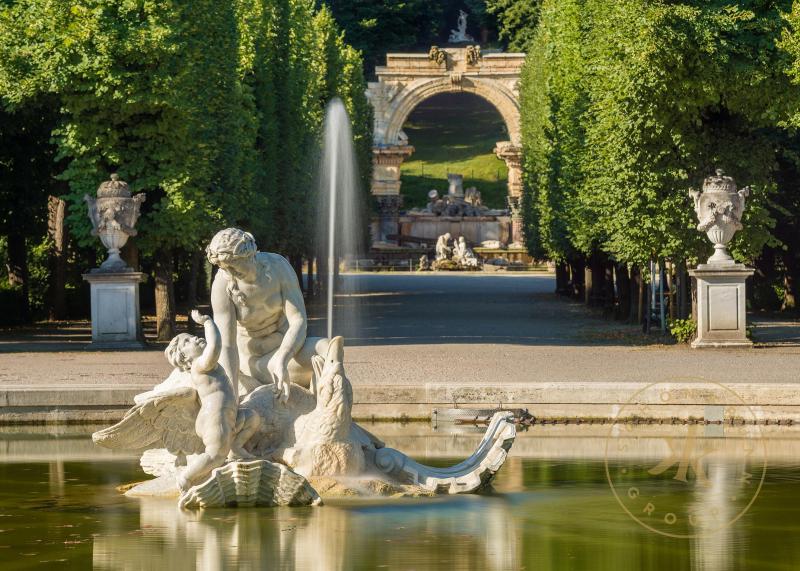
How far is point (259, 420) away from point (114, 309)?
49.5 ft

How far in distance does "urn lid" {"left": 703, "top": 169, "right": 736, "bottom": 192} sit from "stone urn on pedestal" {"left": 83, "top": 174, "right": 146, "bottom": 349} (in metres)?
9.03

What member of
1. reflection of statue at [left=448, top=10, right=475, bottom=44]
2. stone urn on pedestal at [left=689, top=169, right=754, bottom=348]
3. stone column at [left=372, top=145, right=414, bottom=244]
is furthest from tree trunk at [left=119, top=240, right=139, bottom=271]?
reflection of statue at [left=448, top=10, right=475, bottom=44]

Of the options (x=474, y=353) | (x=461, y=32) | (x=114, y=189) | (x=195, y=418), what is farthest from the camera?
(x=461, y=32)

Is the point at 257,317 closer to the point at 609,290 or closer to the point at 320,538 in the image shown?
the point at 320,538

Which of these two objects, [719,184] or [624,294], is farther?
[624,294]

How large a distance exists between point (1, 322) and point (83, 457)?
1951 cm

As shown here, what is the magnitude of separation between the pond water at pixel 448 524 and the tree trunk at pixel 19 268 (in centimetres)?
2056

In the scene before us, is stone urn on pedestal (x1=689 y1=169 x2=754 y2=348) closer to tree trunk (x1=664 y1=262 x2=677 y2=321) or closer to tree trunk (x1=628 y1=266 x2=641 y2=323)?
tree trunk (x1=664 y1=262 x2=677 y2=321)

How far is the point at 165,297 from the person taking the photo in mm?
27766

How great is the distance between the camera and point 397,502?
10883mm

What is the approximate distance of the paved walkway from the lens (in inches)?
745

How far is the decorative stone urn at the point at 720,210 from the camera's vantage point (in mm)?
24906

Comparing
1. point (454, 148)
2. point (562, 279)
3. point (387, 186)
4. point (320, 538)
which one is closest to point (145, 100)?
point (320, 538)

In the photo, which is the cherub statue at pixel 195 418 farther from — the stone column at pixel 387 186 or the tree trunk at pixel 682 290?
the stone column at pixel 387 186
